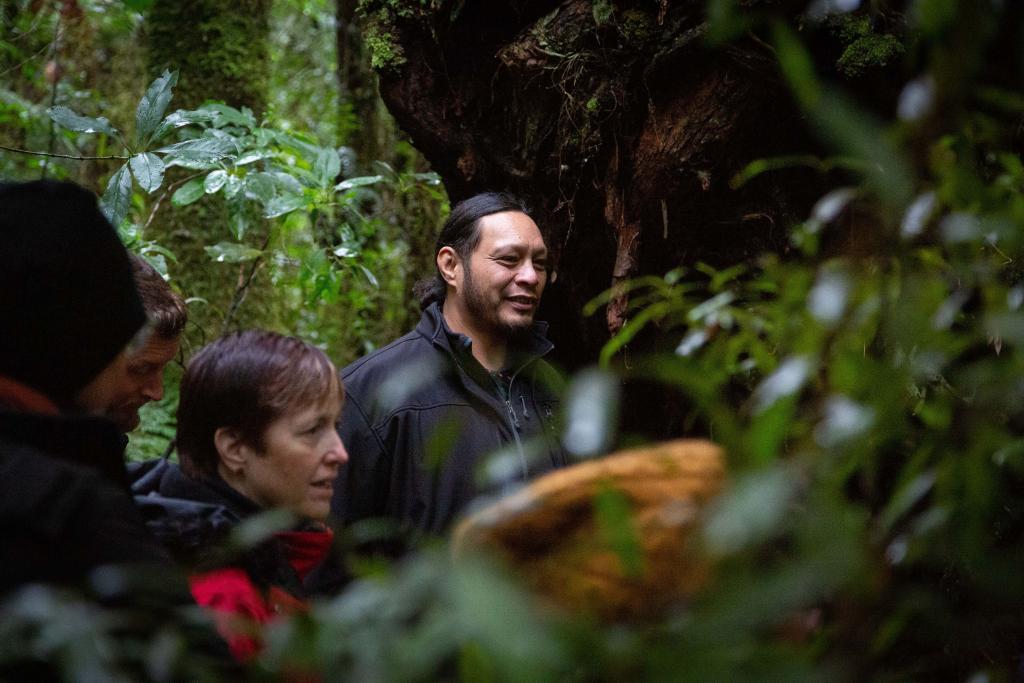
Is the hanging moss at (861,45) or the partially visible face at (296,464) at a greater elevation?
the hanging moss at (861,45)

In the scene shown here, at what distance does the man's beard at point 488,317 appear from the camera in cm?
386

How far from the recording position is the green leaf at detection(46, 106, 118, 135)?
358cm

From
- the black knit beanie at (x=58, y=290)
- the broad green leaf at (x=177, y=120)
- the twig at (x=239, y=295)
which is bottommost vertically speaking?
the twig at (x=239, y=295)

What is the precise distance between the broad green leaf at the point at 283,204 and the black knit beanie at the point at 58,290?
2453mm

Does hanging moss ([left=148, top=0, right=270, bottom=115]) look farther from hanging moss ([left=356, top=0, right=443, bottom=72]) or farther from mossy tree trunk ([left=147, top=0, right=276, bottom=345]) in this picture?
hanging moss ([left=356, top=0, right=443, bottom=72])

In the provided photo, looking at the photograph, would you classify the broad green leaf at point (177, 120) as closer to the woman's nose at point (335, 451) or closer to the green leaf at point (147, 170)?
the green leaf at point (147, 170)

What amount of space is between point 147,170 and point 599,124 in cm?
180

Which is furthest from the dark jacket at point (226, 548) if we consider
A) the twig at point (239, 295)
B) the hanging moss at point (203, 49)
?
the hanging moss at point (203, 49)

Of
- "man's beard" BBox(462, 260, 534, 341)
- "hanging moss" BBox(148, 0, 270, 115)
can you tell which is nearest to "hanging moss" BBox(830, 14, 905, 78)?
"man's beard" BBox(462, 260, 534, 341)

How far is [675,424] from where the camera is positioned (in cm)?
416

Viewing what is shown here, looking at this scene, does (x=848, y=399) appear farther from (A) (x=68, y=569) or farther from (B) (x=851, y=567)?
(A) (x=68, y=569)

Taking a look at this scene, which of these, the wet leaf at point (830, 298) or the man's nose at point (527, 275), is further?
the man's nose at point (527, 275)

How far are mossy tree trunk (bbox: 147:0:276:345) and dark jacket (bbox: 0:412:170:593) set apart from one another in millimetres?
3766

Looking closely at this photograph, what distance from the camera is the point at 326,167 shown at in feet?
14.3
